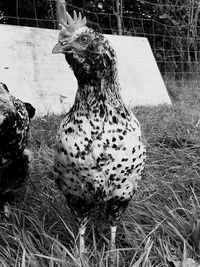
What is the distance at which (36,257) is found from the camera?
1.50m

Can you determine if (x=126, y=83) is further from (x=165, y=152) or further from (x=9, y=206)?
(x=9, y=206)

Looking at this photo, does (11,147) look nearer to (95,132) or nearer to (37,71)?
(95,132)

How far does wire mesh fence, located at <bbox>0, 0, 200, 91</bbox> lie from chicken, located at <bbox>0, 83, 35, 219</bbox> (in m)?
4.69

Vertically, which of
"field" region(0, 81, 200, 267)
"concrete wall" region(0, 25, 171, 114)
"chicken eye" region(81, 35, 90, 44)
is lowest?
"field" region(0, 81, 200, 267)

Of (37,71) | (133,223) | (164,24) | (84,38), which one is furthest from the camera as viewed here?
(164,24)

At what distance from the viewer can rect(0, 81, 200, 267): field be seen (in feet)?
4.86

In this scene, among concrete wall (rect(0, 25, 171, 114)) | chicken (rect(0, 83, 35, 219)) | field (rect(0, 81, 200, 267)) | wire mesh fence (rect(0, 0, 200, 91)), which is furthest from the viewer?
wire mesh fence (rect(0, 0, 200, 91))

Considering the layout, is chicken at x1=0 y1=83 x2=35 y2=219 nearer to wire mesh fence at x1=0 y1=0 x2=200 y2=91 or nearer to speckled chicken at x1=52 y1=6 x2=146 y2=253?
speckled chicken at x1=52 y1=6 x2=146 y2=253

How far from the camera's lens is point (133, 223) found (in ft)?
5.58

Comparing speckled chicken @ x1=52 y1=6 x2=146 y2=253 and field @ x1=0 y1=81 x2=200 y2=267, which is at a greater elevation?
speckled chicken @ x1=52 y1=6 x2=146 y2=253

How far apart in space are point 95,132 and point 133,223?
1.80ft

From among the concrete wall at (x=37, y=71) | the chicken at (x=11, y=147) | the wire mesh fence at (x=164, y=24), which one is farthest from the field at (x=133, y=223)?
the wire mesh fence at (x=164, y=24)

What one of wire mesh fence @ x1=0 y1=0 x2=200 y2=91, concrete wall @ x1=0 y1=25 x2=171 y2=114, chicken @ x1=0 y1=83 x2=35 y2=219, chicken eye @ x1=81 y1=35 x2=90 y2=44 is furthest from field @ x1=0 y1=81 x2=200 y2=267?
wire mesh fence @ x1=0 y1=0 x2=200 y2=91

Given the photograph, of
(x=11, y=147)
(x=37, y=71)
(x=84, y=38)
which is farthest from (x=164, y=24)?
(x=84, y=38)
